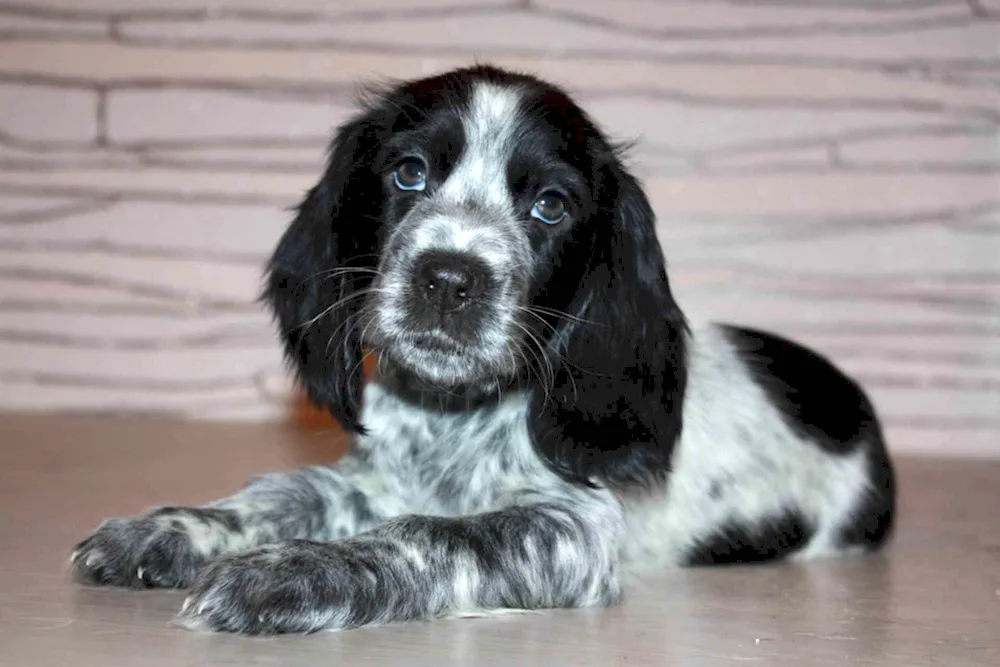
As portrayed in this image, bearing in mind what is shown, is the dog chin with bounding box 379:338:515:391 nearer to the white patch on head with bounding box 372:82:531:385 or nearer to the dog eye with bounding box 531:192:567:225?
the white patch on head with bounding box 372:82:531:385

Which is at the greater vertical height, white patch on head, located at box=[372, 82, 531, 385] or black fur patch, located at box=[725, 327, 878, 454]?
white patch on head, located at box=[372, 82, 531, 385]

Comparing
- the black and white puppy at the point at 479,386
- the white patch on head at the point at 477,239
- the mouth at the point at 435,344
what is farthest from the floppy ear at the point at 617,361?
the mouth at the point at 435,344

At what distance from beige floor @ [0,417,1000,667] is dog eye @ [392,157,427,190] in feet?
→ 3.18

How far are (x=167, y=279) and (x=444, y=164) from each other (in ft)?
10.1

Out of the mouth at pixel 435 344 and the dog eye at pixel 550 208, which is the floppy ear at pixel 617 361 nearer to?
the dog eye at pixel 550 208

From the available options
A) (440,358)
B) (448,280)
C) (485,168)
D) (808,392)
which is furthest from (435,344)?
(808,392)

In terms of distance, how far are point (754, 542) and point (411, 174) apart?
1.28 metres

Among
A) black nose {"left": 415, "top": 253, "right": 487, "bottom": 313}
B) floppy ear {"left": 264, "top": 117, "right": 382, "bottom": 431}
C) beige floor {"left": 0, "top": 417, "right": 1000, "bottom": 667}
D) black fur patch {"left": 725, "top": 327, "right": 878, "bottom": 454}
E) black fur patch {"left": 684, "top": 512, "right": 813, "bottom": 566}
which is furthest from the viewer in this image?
black fur patch {"left": 725, "top": 327, "right": 878, "bottom": 454}

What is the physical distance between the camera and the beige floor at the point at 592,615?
2369mm

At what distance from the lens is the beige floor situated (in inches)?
93.3

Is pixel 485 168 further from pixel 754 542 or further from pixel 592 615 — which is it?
pixel 754 542

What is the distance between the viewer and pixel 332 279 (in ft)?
10.6

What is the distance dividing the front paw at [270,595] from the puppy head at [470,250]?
21.6 inches

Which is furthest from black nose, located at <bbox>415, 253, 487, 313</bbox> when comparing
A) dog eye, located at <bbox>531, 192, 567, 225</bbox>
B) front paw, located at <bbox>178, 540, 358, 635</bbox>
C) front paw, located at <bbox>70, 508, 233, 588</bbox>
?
front paw, located at <bbox>70, 508, 233, 588</bbox>
